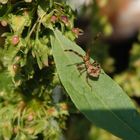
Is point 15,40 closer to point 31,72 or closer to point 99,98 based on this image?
point 31,72

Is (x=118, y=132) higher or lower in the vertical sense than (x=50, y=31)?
lower

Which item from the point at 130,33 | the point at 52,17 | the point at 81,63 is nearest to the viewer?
the point at 52,17

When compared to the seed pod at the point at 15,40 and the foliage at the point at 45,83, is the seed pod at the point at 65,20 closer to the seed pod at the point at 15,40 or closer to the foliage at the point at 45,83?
the foliage at the point at 45,83

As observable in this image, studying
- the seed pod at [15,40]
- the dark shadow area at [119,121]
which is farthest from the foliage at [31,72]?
the dark shadow area at [119,121]

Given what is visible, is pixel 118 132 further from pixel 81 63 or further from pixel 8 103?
pixel 8 103

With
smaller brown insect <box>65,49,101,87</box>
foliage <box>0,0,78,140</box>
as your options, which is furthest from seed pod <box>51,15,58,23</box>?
smaller brown insect <box>65,49,101,87</box>

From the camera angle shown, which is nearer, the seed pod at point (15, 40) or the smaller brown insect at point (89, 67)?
the seed pod at point (15, 40)

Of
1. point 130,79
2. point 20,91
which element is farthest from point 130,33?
point 20,91

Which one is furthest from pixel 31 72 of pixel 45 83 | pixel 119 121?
pixel 119 121
